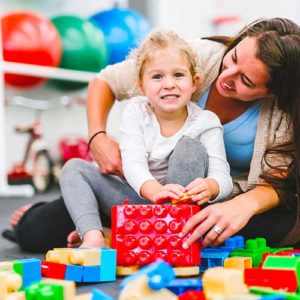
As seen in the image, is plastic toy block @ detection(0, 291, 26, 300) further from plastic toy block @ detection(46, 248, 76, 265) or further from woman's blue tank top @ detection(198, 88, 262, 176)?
woman's blue tank top @ detection(198, 88, 262, 176)

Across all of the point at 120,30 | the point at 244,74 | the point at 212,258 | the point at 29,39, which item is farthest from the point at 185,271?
the point at 120,30

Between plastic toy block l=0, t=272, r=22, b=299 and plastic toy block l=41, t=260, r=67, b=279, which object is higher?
plastic toy block l=0, t=272, r=22, b=299

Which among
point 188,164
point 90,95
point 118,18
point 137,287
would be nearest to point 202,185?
point 188,164

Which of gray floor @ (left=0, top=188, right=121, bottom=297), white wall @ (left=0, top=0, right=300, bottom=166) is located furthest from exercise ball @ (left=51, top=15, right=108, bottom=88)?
gray floor @ (left=0, top=188, right=121, bottom=297)

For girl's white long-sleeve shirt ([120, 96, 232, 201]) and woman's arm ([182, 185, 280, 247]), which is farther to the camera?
girl's white long-sleeve shirt ([120, 96, 232, 201])

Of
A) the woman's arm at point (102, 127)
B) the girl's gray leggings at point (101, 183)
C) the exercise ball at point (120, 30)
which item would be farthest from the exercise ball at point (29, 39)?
the girl's gray leggings at point (101, 183)

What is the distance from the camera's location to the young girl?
3.64 feet

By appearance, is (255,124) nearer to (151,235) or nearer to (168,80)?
(168,80)

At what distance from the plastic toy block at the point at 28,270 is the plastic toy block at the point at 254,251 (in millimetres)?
343

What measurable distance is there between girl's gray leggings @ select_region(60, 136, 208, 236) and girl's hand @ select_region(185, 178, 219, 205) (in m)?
0.06

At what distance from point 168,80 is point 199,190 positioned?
246mm

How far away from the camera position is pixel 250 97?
1168 mm

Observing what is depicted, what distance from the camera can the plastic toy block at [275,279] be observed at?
0.82 metres

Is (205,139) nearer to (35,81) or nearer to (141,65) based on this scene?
(141,65)
